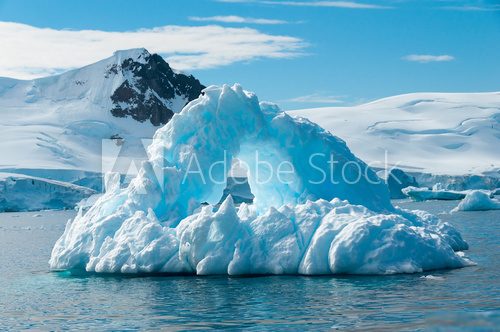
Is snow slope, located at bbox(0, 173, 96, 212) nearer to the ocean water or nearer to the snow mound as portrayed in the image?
the snow mound

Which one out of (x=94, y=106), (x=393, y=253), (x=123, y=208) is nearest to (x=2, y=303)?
(x=123, y=208)

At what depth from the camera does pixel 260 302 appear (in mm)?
15508

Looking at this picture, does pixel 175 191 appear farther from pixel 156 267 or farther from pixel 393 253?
pixel 393 253

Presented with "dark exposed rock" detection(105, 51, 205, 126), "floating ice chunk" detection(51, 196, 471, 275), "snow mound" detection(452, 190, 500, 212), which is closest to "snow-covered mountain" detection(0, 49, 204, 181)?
"dark exposed rock" detection(105, 51, 205, 126)

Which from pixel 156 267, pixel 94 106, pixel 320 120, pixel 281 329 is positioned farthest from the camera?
pixel 94 106

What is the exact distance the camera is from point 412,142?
132250 millimetres

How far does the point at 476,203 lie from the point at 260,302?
38.1 m

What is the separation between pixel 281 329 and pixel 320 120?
436 ft

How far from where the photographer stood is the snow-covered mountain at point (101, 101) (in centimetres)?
14275

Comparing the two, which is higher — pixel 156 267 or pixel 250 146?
pixel 250 146

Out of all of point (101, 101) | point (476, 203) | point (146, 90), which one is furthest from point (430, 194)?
point (146, 90)

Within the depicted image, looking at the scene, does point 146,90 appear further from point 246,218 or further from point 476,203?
point 246,218

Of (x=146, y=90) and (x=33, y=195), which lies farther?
(x=146, y=90)

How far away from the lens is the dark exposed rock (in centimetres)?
16106
